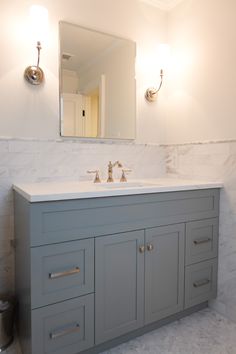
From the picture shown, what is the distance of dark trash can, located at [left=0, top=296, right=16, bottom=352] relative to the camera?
57.3 inches

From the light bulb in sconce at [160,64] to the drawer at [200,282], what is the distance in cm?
136

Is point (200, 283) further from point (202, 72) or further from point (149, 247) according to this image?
point (202, 72)

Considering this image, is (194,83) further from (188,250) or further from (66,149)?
(188,250)

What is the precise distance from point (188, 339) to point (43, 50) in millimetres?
2036

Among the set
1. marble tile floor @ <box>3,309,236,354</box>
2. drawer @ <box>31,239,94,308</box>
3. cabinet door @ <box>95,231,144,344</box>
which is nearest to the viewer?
drawer @ <box>31,239,94,308</box>

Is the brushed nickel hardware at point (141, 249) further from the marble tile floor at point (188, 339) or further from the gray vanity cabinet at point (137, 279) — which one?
the marble tile floor at point (188, 339)

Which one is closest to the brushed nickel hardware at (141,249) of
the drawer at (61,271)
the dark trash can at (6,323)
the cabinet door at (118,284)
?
the cabinet door at (118,284)

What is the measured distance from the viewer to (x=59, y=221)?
1.24 meters

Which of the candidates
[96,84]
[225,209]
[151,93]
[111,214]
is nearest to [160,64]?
[151,93]

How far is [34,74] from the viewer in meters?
1.68

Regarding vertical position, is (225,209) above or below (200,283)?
above

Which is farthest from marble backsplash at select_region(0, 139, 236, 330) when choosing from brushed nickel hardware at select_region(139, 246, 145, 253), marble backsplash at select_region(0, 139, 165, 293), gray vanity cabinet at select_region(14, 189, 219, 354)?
brushed nickel hardware at select_region(139, 246, 145, 253)

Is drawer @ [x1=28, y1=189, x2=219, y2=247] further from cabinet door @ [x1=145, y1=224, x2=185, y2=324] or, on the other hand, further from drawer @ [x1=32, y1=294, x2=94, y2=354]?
drawer @ [x1=32, y1=294, x2=94, y2=354]

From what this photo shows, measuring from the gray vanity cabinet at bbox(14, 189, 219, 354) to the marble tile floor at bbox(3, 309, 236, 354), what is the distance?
0.06 metres
